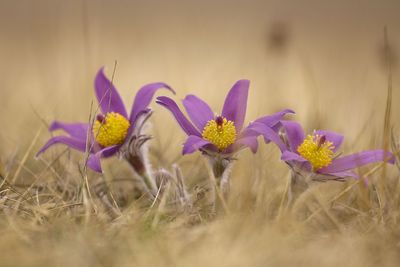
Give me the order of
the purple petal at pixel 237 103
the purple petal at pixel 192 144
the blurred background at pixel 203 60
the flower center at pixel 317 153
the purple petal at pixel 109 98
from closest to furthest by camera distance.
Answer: the purple petal at pixel 192 144 < the flower center at pixel 317 153 < the purple petal at pixel 237 103 < the purple petal at pixel 109 98 < the blurred background at pixel 203 60

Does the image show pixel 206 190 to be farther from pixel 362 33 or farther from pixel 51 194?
pixel 362 33

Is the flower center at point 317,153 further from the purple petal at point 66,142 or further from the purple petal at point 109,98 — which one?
the purple petal at point 66,142

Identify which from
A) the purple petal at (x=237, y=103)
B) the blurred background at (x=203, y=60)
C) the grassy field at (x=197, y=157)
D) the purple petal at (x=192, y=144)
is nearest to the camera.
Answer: the grassy field at (x=197, y=157)

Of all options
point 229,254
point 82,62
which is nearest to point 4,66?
point 82,62

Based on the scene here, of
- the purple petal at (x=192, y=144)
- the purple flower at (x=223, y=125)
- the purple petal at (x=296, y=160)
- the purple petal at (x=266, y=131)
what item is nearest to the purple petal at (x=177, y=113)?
the purple flower at (x=223, y=125)

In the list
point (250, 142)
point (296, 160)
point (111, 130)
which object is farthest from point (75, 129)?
point (296, 160)
